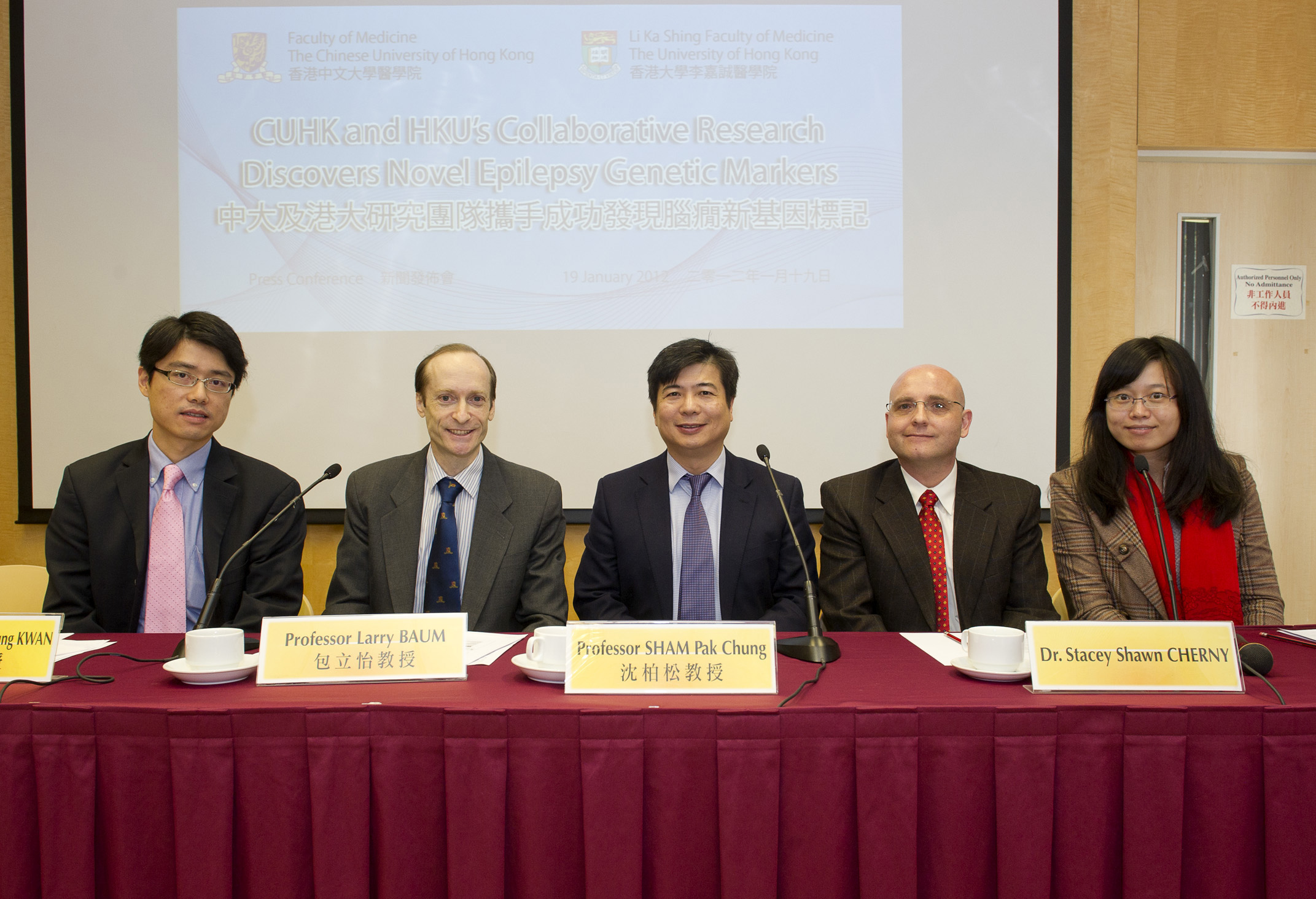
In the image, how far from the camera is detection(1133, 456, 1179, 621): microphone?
1.36 meters

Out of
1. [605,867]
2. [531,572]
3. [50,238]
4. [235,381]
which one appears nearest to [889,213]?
[531,572]

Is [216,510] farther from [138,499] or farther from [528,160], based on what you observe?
[528,160]

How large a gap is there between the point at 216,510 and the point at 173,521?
3.9 inches

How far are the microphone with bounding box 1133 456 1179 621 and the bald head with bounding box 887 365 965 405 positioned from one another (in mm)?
413

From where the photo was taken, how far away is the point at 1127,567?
5.56 ft

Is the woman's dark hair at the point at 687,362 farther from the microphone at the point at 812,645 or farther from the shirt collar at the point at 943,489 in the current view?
the microphone at the point at 812,645

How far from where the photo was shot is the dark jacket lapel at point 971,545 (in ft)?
5.85

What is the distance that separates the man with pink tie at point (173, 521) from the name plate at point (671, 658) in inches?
39.6

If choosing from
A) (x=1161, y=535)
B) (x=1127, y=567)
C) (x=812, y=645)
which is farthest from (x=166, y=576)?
(x=1127, y=567)

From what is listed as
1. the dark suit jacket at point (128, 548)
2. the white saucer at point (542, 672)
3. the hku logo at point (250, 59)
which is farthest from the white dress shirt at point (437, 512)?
the hku logo at point (250, 59)

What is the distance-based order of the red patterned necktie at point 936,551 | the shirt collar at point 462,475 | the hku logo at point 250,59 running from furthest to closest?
the hku logo at point 250,59 → the shirt collar at point 462,475 → the red patterned necktie at point 936,551

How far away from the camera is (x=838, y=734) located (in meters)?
0.98

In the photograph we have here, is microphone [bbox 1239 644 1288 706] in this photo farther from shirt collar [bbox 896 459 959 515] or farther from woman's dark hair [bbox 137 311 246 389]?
woman's dark hair [bbox 137 311 246 389]

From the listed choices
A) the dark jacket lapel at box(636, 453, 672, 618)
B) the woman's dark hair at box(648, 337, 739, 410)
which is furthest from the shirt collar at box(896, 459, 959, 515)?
the dark jacket lapel at box(636, 453, 672, 618)
